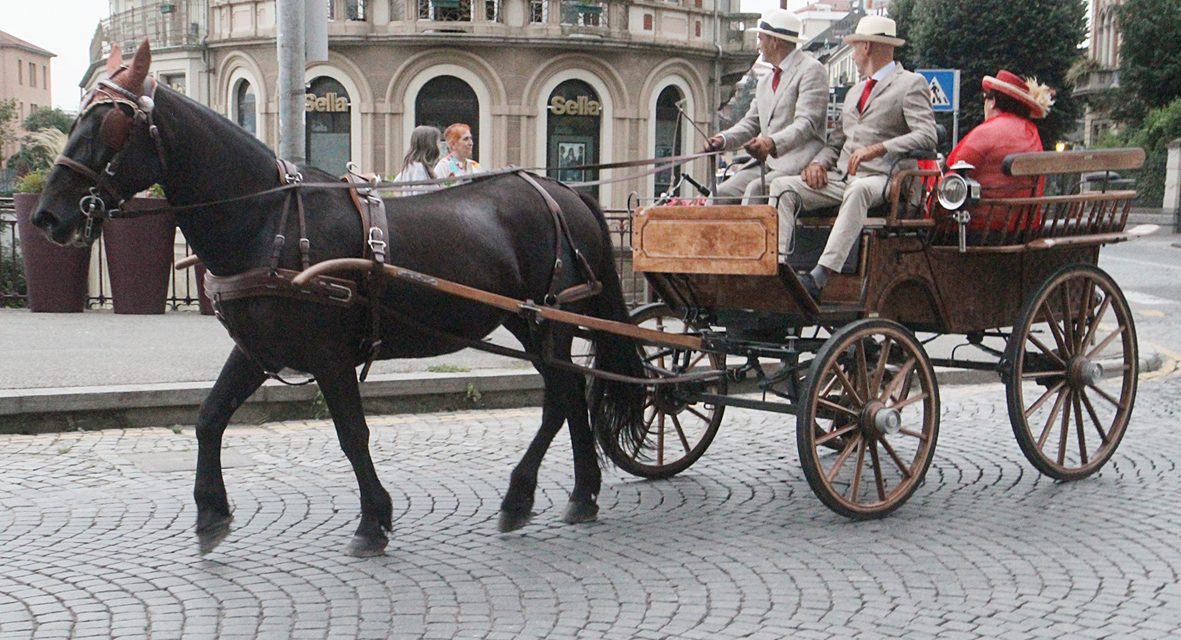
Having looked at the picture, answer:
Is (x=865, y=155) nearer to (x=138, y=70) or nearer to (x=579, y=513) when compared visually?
(x=579, y=513)

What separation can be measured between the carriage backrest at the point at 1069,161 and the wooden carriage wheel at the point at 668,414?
177cm

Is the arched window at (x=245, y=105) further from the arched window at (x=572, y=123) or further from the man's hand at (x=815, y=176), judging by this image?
the man's hand at (x=815, y=176)

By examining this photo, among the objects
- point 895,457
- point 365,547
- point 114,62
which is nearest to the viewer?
point 114,62

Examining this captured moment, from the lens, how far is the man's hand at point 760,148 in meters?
6.66

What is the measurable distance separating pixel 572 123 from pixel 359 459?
29084 millimetres

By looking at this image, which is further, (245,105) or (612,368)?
(245,105)

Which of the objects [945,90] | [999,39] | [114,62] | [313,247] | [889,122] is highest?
[999,39]

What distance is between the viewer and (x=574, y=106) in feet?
111

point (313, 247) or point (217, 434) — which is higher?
point (313, 247)

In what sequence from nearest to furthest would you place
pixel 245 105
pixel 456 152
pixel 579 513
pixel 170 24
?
pixel 579 513
pixel 456 152
pixel 245 105
pixel 170 24

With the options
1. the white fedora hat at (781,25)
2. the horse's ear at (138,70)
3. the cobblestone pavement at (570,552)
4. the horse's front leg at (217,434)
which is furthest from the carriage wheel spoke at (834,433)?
the horse's ear at (138,70)

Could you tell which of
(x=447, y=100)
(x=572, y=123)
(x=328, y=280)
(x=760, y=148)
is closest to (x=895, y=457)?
(x=760, y=148)

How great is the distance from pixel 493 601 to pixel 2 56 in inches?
4375

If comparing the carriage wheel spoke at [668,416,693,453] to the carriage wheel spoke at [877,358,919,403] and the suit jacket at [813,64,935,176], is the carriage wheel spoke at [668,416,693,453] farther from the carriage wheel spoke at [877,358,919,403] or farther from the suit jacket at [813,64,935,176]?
the suit jacket at [813,64,935,176]
